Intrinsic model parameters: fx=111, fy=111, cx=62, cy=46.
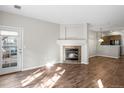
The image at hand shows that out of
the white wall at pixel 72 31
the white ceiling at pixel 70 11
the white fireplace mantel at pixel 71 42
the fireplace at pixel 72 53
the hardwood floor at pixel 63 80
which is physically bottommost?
the hardwood floor at pixel 63 80

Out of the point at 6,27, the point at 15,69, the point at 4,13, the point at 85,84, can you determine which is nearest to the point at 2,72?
the point at 15,69

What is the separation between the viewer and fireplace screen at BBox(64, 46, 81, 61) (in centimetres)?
700

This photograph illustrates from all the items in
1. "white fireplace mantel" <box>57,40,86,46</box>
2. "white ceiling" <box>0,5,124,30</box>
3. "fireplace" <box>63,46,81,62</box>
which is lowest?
"fireplace" <box>63,46,81,62</box>

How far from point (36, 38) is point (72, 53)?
2594 millimetres

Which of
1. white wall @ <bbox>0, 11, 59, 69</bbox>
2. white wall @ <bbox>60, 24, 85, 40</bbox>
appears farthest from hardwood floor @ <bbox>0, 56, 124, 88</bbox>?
white wall @ <bbox>60, 24, 85, 40</bbox>

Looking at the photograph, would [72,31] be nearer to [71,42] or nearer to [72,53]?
[71,42]

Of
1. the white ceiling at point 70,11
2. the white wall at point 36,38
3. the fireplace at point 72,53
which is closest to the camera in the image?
the white ceiling at point 70,11

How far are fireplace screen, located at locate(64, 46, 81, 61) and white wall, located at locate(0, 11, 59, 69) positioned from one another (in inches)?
23.6

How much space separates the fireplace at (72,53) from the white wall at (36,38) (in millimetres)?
591

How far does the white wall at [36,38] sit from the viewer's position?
→ 16.3 ft

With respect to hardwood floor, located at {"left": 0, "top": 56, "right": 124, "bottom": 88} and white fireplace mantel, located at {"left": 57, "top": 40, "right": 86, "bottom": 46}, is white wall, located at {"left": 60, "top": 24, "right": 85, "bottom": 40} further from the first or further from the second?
hardwood floor, located at {"left": 0, "top": 56, "right": 124, "bottom": 88}

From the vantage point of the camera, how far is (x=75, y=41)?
6883 mm

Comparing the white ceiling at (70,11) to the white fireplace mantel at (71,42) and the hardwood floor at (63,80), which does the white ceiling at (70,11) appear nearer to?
the white fireplace mantel at (71,42)

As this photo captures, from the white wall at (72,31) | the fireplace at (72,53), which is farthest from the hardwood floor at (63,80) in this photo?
the white wall at (72,31)
